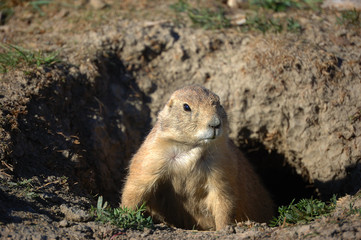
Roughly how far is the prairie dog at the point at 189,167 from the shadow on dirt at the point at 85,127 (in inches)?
36.5

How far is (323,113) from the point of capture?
6465mm

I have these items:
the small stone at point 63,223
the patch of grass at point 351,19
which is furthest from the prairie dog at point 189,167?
the patch of grass at point 351,19

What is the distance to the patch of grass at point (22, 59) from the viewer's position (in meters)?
5.99

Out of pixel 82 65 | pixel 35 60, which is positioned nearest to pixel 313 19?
pixel 82 65

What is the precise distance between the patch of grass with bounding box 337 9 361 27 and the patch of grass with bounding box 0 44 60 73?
4.84 metres

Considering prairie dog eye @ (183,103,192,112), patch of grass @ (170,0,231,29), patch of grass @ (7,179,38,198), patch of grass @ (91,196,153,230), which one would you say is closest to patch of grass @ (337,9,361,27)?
patch of grass @ (170,0,231,29)

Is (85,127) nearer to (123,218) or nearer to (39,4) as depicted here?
(123,218)

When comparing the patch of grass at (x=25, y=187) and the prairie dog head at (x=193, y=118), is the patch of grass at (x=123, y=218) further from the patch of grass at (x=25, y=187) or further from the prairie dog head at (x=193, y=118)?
the prairie dog head at (x=193, y=118)

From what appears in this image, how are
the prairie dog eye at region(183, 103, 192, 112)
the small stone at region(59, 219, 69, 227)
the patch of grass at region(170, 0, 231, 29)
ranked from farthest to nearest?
1. the patch of grass at region(170, 0, 231, 29)
2. the prairie dog eye at region(183, 103, 192, 112)
3. the small stone at region(59, 219, 69, 227)

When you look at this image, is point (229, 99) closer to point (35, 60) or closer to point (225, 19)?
point (225, 19)

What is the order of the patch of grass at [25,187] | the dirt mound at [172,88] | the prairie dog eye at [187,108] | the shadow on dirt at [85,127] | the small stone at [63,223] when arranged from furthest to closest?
the dirt mound at [172,88], the shadow on dirt at [85,127], the prairie dog eye at [187,108], the patch of grass at [25,187], the small stone at [63,223]

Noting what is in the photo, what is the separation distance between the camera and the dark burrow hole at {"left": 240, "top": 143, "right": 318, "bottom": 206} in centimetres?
731

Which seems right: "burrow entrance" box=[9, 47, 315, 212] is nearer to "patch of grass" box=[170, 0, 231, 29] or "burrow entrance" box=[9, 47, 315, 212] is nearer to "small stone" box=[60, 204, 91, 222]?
"small stone" box=[60, 204, 91, 222]

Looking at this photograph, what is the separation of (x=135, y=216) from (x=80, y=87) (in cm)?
284
